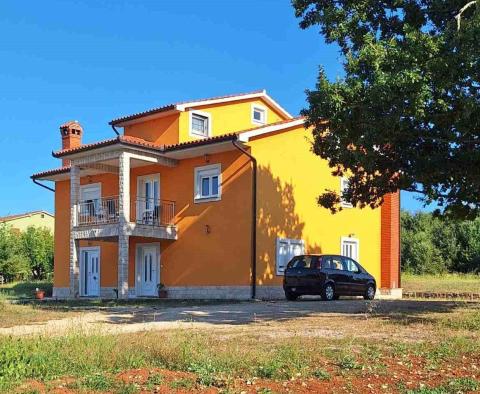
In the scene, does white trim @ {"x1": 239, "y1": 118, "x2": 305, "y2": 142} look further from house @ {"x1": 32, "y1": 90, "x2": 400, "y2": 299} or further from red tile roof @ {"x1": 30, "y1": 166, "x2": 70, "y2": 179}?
red tile roof @ {"x1": 30, "y1": 166, "x2": 70, "y2": 179}

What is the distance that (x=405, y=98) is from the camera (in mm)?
11336

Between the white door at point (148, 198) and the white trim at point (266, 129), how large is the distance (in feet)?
18.5

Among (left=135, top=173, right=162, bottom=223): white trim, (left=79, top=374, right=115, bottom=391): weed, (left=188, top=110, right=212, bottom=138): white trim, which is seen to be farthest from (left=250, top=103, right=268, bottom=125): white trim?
(left=79, top=374, right=115, bottom=391): weed

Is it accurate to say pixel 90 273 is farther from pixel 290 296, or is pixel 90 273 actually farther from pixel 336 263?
pixel 336 263

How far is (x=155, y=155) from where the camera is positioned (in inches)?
1033

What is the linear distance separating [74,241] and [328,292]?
11.2 meters

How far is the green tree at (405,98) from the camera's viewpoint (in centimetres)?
1129

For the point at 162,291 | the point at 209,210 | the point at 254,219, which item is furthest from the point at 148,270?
the point at 254,219

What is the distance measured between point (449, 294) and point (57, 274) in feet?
60.4

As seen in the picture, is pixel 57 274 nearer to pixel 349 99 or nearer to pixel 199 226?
pixel 199 226

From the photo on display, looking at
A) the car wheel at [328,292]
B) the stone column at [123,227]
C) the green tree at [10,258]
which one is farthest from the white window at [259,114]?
the green tree at [10,258]

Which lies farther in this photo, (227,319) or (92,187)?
(92,187)

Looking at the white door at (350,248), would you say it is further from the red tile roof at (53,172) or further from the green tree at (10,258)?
the green tree at (10,258)

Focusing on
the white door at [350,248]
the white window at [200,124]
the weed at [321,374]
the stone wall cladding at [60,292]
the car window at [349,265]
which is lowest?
the stone wall cladding at [60,292]
